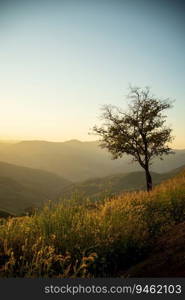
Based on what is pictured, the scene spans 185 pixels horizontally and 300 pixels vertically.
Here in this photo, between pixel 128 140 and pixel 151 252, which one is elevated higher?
pixel 128 140

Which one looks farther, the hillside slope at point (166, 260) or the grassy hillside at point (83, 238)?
the grassy hillside at point (83, 238)

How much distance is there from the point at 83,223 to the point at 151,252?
1606 mm

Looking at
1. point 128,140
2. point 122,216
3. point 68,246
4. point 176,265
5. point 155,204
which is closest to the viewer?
point 176,265

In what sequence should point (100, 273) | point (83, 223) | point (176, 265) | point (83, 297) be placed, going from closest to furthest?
point (83, 297), point (176, 265), point (100, 273), point (83, 223)

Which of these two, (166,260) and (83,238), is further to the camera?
(83,238)

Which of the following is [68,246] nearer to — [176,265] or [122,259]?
[122,259]

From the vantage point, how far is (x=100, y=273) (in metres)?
5.78

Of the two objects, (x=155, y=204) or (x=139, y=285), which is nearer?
(x=139, y=285)

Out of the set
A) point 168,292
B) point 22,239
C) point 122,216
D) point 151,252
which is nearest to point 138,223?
point 122,216

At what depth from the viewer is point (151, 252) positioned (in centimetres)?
671

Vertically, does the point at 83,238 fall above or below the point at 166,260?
above

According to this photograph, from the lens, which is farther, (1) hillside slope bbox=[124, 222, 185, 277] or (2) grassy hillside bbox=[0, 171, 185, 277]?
(2) grassy hillside bbox=[0, 171, 185, 277]

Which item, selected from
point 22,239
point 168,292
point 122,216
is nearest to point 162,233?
point 122,216

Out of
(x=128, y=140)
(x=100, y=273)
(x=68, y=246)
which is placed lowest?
(x=100, y=273)
